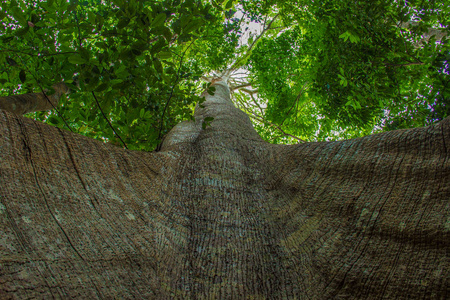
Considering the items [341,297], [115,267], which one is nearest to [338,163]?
[341,297]

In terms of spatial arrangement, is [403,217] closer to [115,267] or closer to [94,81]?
[115,267]

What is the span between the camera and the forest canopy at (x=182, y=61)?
1583mm

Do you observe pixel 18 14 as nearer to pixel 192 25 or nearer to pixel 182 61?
pixel 192 25

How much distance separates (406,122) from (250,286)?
10.8 ft

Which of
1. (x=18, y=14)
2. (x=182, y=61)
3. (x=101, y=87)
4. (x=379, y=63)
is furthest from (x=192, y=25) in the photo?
(x=379, y=63)


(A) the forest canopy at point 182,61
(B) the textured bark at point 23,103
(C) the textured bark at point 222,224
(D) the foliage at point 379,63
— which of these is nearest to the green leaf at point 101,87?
(A) the forest canopy at point 182,61

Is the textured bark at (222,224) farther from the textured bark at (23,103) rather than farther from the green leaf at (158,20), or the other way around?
the textured bark at (23,103)

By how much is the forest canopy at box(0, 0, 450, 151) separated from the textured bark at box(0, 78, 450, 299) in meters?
0.68

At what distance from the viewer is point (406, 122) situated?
10.5 ft

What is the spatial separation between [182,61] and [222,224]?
3.11 m

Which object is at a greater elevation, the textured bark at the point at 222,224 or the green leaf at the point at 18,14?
the green leaf at the point at 18,14

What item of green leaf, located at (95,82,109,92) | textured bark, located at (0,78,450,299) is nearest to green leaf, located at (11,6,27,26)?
green leaf, located at (95,82,109,92)

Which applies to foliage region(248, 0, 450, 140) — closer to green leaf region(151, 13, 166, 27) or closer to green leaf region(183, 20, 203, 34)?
green leaf region(183, 20, 203, 34)

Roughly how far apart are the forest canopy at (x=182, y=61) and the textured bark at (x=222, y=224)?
68cm
